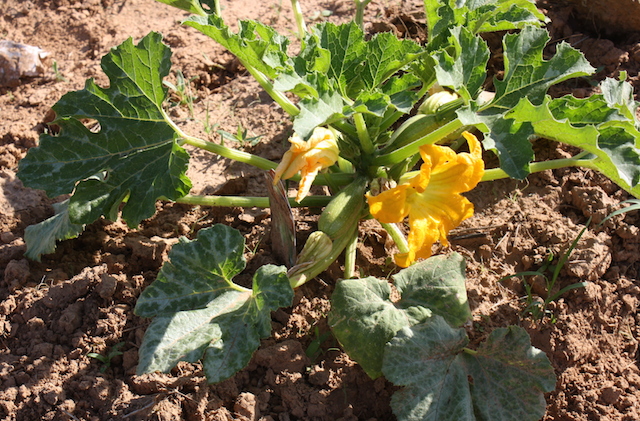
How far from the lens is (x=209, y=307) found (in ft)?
7.11

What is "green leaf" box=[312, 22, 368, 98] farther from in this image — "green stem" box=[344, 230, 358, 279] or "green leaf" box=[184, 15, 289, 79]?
"green stem" box=[344, 230, 358, 279]

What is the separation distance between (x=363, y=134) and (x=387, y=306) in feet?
2.33

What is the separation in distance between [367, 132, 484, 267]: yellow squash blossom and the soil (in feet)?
1.75

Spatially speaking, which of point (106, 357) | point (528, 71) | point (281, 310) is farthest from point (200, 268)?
point (528, 71)

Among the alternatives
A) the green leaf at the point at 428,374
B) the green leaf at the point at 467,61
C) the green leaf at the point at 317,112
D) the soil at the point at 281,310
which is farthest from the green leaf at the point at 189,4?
the green leaf at the point at 428,374

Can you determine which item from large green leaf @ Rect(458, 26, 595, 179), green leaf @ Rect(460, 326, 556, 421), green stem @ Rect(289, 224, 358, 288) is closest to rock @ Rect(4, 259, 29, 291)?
green stem @ Rect(289, 224, 358, 288)

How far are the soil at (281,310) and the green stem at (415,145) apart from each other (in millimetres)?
392

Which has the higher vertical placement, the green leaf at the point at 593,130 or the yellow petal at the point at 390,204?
the green leaf at the point at 593,130

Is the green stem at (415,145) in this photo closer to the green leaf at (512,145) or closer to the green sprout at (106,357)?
the green leaf at (512,145)

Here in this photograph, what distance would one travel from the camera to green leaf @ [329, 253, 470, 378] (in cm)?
206

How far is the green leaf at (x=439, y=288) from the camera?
84.7 inches

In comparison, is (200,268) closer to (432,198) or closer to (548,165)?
(432,198)

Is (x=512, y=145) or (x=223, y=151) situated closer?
(x=512, y=145)

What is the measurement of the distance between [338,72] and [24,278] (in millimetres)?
1571
